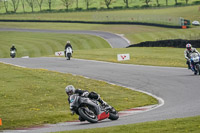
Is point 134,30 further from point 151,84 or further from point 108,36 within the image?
point 151,84

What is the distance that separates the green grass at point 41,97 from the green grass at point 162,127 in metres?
3.76

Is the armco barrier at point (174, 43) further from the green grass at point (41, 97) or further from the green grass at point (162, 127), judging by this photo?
the green grass at point (162, 127)

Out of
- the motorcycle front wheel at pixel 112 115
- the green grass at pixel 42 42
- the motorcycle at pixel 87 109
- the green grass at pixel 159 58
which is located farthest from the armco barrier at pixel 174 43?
the motorcycle at pixel 87 109

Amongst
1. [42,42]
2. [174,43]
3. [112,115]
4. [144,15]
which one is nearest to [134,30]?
[144,15]

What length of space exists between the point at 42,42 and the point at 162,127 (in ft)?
195

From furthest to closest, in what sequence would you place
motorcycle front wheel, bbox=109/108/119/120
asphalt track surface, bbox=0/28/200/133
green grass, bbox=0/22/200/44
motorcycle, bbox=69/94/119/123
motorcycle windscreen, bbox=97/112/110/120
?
green grass, bbox=0/22/200/44 < motorcycle front wheel, bbox=109/108/119/120 < asphalt track surface, bbox=0/28/200/133 < motorcycle windscreen, bbox=97/112/110/120 < motorcycle, bbox=69/94/119/123

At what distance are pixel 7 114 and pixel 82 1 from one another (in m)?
154

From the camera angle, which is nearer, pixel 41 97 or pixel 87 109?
pixel 87 109

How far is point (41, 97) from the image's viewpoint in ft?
61.3

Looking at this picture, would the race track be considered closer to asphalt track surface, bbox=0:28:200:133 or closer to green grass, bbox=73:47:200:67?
asphalt track surface, bbox=0:28:200:133

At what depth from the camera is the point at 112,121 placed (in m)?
13.8

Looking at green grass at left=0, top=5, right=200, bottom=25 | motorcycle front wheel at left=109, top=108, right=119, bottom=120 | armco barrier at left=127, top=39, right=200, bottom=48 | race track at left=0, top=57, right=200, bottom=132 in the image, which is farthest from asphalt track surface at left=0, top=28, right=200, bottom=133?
green grass at left=0, top=5, right=200, bottom=25

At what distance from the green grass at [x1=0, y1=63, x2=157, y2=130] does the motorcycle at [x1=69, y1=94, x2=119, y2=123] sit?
6.20 ft

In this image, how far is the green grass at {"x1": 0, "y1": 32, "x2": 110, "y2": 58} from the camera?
61.6 m
